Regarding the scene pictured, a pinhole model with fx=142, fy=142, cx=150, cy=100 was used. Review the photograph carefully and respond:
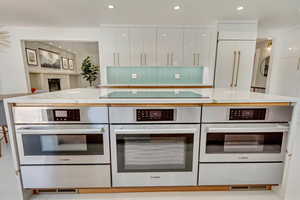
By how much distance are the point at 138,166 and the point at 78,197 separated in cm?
61

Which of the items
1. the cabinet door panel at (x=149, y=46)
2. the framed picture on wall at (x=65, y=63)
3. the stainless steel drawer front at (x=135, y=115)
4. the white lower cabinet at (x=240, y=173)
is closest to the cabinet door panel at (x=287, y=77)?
the white lower cabinet at (x=240, y=173)

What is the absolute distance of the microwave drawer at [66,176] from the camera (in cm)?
116

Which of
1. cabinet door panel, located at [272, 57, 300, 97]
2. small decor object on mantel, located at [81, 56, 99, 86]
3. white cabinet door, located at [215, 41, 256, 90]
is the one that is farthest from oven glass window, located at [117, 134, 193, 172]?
small decor object on mantel, located at [81, 56, 99, 86]

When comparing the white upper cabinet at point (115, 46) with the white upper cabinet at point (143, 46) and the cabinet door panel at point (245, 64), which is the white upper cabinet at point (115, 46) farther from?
the cabinet door panel at point (245, 64)

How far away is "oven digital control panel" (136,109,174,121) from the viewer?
1118 millimetres

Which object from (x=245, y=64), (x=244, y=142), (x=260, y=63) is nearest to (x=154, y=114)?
(x=244, y=142)

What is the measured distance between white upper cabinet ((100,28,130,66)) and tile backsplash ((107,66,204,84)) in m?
0.29

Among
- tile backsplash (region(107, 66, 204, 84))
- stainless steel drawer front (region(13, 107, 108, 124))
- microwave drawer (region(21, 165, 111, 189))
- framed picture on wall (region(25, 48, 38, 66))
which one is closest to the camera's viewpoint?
stainless steel drawer front (region(13, 107, 108, 124))

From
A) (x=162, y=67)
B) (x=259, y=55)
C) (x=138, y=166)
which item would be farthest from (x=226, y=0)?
(x=259, y=55)

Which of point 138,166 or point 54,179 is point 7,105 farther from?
point 138,166

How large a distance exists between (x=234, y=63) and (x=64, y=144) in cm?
345

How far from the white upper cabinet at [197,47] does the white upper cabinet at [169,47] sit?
0.46 ft

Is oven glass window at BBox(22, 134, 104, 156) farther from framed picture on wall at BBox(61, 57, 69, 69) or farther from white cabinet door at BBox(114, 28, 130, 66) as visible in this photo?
framed picture on wall at BBox(61, 57, 69, 69)

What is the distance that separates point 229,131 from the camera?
112 cm
